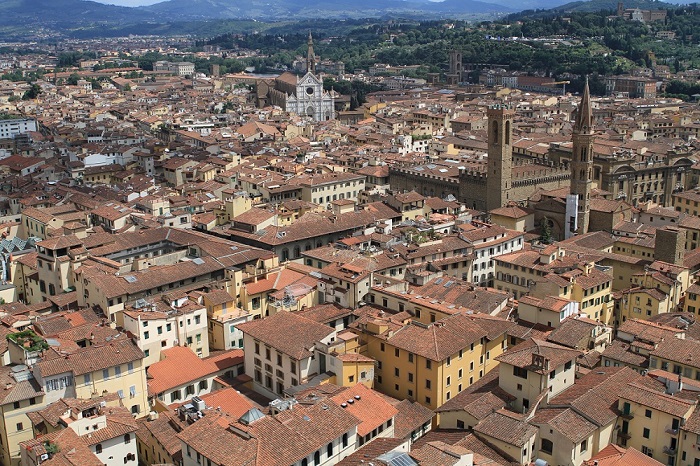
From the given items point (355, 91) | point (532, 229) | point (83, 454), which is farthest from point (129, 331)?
point (355, 91)

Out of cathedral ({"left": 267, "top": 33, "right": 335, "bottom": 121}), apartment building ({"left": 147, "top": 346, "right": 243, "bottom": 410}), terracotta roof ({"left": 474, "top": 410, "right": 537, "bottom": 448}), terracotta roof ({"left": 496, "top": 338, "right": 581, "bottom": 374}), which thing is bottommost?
apartment building ({"left": 147, "top": 346, "right": 243, "bottom": 410})

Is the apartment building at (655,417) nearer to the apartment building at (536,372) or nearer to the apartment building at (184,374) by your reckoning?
the apartment building at (536,372)

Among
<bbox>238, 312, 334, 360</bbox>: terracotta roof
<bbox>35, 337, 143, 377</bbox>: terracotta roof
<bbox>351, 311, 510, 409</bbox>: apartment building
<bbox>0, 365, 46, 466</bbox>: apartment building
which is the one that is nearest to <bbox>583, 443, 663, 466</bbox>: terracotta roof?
<bbox>351, 311, 510, 409</bbox>: apartment building

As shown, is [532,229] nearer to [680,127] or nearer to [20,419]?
[20,419]

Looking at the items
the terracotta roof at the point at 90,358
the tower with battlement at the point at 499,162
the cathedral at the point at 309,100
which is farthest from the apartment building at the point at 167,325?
the cathedral at the point at 309,100

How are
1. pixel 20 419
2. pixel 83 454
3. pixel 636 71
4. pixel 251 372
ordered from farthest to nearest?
pixel 636 71 < pixel 251 372 < pixel 20 419 < pixel 83 454

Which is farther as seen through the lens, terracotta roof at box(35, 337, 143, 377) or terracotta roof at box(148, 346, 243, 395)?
terracotta roof at box(148, 346, 243, 395)

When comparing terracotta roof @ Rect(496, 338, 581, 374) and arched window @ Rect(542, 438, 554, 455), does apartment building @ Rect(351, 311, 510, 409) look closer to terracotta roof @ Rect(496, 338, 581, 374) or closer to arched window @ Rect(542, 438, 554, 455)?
terracotta roof @ Rect(496, 338, 581, 374)
